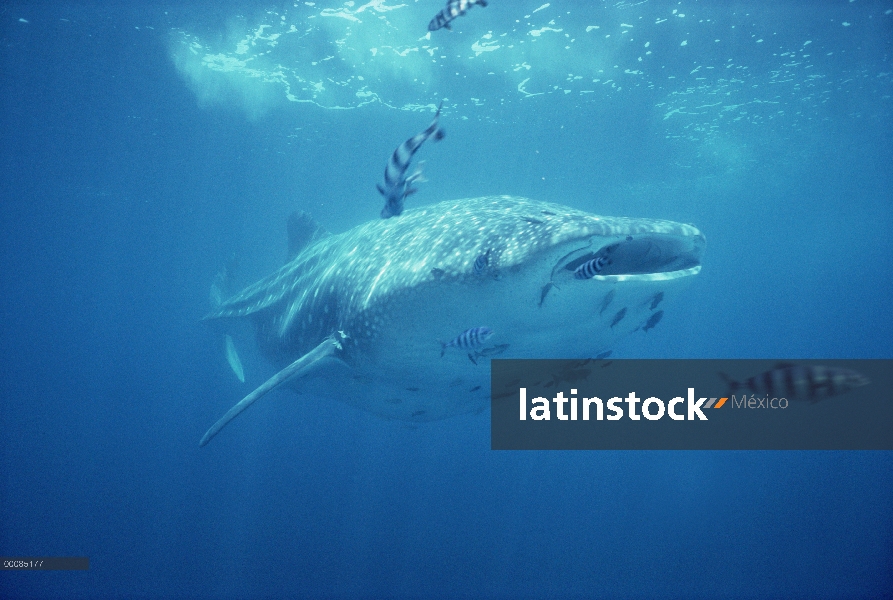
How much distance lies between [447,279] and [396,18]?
13330 millimetres

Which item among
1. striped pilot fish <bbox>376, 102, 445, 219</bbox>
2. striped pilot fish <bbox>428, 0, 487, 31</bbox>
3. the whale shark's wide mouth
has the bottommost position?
the whale shark's wide mouth

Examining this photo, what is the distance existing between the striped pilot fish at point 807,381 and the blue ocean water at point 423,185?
29.9 ft

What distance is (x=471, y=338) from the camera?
11.9 feet

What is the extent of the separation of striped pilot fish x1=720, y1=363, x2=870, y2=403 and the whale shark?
93 centimetres

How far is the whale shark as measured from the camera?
123 inches

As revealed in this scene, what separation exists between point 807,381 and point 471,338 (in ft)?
8.46

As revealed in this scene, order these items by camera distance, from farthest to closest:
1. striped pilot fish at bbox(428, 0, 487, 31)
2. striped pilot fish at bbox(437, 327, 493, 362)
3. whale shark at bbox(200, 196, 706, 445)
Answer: striped pilot fish at bbox(428, 0, 487, 31) < striped pilot fish at bbox(437, 327, 493, 362) < whale shark at bbox(200, 196, 706, 445)

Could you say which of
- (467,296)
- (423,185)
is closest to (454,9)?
(467,296)
